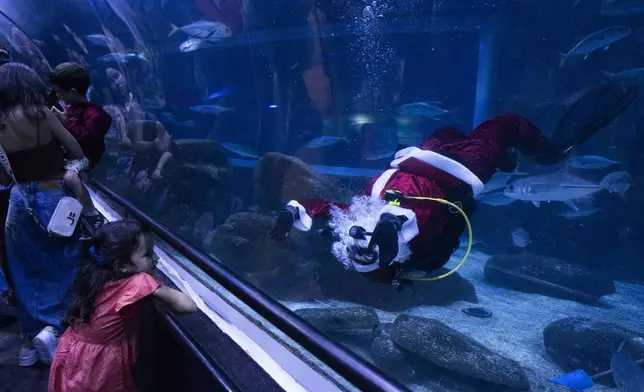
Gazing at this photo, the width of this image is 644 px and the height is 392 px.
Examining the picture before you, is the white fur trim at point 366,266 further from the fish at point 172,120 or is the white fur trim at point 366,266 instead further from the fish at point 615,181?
the fish at point 172,120

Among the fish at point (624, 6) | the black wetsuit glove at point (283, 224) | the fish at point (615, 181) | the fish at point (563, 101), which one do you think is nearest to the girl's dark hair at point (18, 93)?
the black wetsuit glove at point (283, 224)

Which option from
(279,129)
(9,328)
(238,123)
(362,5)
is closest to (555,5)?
(362,5)

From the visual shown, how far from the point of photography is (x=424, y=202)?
2160mm

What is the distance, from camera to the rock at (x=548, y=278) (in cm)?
670

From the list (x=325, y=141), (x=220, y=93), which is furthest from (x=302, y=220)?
(x=220, y=93)

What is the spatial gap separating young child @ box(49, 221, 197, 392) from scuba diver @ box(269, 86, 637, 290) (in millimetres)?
899

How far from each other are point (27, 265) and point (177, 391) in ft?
4.12

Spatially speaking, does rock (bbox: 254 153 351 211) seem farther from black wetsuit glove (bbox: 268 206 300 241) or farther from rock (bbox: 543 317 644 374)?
black wetsuit glove (bbox: 268 206 300 241)

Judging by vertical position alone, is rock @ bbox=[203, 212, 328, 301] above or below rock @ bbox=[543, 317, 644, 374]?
above

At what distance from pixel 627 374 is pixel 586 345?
1313 mm

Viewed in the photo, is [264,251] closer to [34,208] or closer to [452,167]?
[34,208]

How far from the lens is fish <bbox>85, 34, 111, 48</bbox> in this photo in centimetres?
755

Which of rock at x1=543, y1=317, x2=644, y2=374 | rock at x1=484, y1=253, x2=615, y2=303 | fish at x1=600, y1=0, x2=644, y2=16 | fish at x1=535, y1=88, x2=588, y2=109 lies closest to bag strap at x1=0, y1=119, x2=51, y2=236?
rock at x1=543, y1=317, x2=644, y2=374

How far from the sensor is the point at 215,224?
6.21m
